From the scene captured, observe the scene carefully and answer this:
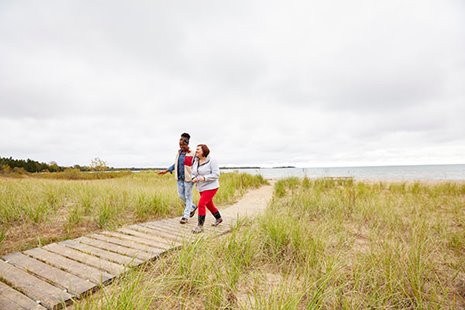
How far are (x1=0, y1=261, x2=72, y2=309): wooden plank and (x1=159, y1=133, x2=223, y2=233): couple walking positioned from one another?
8.08ft

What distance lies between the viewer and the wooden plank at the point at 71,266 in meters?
2.74

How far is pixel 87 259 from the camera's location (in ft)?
10.6

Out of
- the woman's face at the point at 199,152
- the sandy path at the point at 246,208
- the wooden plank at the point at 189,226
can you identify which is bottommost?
the sandy path at the point at 246,208

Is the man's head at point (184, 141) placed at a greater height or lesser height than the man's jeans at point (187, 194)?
greater

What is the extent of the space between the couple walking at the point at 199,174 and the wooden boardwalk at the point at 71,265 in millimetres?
729

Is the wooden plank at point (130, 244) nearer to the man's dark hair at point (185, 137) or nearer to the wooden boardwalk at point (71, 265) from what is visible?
the wooden boardwalk at point (71, 265)

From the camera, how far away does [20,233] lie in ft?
14.7

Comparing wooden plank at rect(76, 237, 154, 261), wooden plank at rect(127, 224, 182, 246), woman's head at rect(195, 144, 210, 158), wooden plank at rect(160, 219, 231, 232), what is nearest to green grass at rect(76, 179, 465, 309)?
wooden plank at rect(76, 237, 154, 261)

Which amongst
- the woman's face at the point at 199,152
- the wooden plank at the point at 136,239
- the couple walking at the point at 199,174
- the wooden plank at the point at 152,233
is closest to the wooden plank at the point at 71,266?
the wooden plank at the point at 136,239

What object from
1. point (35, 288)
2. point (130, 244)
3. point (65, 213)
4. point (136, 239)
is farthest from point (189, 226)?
point (65, 213)

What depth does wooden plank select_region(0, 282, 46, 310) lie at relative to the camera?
2.17 meters

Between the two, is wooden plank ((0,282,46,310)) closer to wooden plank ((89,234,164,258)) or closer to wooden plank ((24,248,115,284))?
wooden plank ((24,248,115,284))

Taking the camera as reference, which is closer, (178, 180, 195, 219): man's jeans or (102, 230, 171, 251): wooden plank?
(102, 230, 171, 251): wooden plank

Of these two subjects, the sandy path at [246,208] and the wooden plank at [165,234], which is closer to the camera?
the wooden plank at [165,234]
